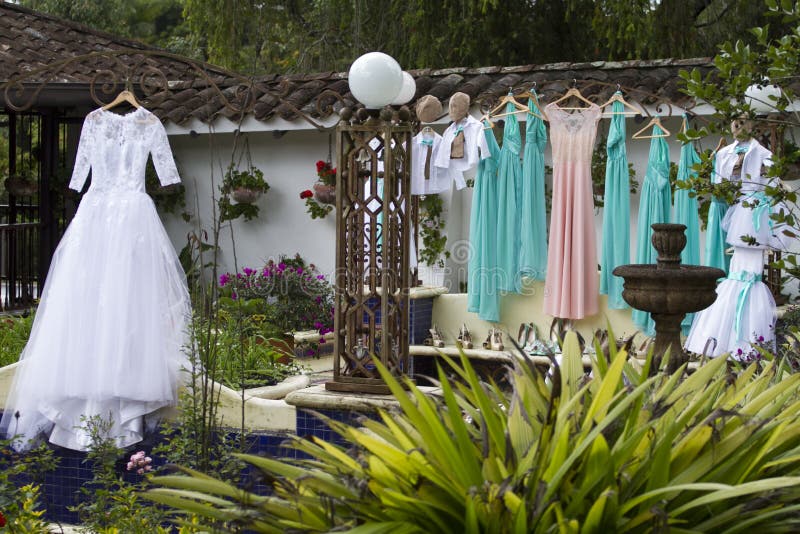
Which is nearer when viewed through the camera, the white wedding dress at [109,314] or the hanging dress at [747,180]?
the white wedding dress at [109,314]

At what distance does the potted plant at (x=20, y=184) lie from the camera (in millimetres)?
11031

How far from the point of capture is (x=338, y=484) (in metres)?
2.80

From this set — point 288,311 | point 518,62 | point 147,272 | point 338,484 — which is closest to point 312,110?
point 288,311

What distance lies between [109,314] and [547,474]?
12.5ft

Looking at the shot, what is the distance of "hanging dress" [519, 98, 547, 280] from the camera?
8383 millimetres

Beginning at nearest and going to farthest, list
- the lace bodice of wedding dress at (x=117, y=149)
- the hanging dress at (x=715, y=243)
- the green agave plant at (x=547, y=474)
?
the green agave plant at (x=547, y=474) → the lace bodice of wedding dress at (x=117, y=149) → the hanging dress at (x=715, y=243)

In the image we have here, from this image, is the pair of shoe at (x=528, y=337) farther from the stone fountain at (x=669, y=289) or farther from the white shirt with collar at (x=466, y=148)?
the stone fountain at (x=669, y=289)

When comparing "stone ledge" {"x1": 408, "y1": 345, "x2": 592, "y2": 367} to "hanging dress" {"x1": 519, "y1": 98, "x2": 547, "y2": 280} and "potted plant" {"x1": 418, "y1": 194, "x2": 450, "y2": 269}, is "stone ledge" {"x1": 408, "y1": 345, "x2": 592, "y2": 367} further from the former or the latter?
"potted plant" {"x1": 418, "y1": 194, "x2": 450, "y2": 269}

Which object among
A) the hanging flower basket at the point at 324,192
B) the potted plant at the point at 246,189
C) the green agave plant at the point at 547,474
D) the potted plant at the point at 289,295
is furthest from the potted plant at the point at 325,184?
the green agave plant at the point at 547,474

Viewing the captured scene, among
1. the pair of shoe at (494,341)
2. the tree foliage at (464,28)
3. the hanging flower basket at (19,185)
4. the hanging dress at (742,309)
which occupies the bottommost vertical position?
the pair of shoe at (494,341)

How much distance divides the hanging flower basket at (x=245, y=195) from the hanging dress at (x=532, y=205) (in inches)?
133

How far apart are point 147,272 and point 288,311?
10.4 ft

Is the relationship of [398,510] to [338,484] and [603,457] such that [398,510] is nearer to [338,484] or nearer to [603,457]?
[338,484]

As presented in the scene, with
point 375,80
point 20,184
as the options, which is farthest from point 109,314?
point 20,184
